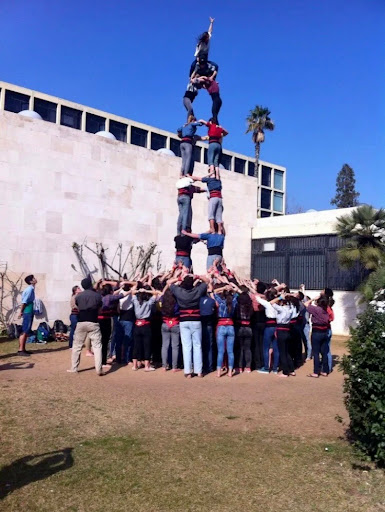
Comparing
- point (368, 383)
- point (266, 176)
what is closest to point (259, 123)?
point (266, 176)

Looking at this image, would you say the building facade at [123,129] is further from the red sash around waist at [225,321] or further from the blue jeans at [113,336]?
the red sash around waist at [225,321]

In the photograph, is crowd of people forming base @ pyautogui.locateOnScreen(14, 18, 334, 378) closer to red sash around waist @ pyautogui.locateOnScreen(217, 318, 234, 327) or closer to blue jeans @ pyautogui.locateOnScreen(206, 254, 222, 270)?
red sash around waist @ pyautogui.locateOnScreen(217, 318, 234, 327)

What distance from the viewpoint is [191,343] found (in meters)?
9.05

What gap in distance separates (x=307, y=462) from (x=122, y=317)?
5.80 m

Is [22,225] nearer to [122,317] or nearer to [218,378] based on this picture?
[122,317]

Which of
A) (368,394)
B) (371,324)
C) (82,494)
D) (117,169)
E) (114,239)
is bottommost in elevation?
(82,494)

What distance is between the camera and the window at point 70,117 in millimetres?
40188

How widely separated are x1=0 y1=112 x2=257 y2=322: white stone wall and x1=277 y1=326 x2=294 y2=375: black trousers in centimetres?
913

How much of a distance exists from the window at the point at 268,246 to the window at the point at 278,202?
3246 centimetres

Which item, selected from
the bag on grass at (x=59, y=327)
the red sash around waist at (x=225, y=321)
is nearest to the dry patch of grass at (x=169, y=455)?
the red sash around waist at (x=225, y=321)

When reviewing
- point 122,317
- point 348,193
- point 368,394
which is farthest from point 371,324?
point 348,193

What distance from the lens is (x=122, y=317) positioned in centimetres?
998

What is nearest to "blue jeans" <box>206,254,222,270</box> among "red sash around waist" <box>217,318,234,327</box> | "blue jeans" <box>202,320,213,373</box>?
"blue jeans" <box>202,320,213,373</box>

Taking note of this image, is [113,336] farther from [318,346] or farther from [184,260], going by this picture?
[318,346]
